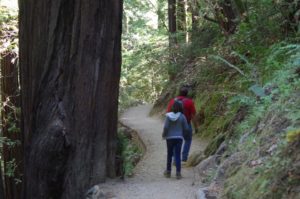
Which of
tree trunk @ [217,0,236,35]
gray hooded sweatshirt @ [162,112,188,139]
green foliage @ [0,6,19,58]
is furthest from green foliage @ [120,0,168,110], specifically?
gray hooded sweatshirt @ [162,112,188,139]

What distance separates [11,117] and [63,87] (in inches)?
146

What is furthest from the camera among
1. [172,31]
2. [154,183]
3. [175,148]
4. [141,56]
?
[141,56]

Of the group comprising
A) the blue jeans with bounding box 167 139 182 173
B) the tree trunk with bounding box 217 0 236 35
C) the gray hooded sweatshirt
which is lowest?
the blue jeans with bounding box 167 139 182 173

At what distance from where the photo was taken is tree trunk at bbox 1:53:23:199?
39.5 ft

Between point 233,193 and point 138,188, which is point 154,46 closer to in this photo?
point 138,188

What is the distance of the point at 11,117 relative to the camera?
39.8 feet

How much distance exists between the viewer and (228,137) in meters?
10.3

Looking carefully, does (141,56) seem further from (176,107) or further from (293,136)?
(293,136)

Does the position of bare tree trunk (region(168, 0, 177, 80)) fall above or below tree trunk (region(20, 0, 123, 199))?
above

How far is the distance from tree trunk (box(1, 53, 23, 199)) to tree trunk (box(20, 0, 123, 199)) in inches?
109

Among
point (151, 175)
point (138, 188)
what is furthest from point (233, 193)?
point (151, 175)

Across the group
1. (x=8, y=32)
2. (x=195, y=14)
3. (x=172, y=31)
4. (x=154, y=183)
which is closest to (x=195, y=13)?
(x=195, y=14)

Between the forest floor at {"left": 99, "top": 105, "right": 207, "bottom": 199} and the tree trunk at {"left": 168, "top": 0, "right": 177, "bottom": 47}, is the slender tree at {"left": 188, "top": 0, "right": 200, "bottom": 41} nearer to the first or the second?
the tree trunk at {"left": 168, "top": 0, "right": 177, "bottom": 47}

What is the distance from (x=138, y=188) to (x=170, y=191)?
2.41 ft
